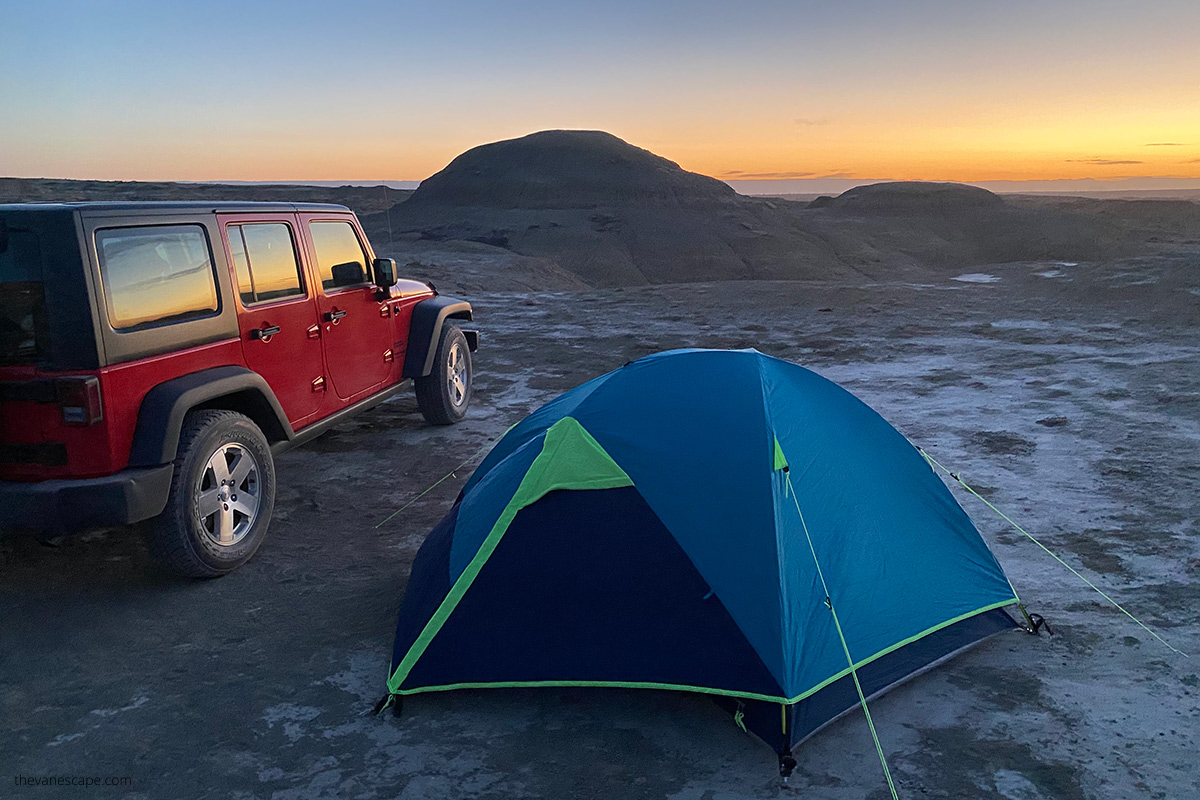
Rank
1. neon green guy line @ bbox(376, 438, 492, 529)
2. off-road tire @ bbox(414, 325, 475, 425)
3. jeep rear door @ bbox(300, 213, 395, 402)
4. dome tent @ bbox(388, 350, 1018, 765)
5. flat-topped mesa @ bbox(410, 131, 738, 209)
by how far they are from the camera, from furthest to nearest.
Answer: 1. flat-topped mesa @ bbox(410, 131, 738, 209)
2. off-road tire @ bbox(414, 325, 475, 425)
3. jeep rear door @ bbox(300, 213, 395, 402)
4. neon green guy line @ bbox(376, 438, 492, 529)
5. dome tent @ bbox(388, 350, 1018, 765)

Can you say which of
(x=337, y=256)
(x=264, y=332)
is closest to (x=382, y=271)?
(x=337, y=256)

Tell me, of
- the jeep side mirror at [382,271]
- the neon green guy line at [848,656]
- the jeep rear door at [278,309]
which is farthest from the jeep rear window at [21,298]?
the neon green guy line at [848,656]

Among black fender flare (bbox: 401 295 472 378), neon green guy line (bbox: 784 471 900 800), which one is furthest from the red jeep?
neon green guy line (bbox: 784 471 900 800)

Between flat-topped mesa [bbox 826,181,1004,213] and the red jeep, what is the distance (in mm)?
116093

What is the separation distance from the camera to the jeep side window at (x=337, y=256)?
6.43 metres

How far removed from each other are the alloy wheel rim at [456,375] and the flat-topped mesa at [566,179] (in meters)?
74.8

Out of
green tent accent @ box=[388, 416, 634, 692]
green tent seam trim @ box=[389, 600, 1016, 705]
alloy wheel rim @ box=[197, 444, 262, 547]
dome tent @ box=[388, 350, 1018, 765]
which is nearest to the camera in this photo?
green tent seam trim @ box=[389, 600, 1016, 705]

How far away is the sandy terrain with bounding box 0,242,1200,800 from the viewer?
3.21 m

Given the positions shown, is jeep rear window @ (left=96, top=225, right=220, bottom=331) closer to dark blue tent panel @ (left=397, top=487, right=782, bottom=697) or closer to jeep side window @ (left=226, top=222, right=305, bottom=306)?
jeep side window @ (left=226, top=222, right=305, bottom=306)

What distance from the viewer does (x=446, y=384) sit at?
8.26 m

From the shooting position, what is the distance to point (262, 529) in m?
5.29

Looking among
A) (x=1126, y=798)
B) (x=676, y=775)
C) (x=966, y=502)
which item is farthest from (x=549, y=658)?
(x=966, y=502)

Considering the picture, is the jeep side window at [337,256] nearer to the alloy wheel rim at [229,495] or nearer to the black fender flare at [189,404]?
the black fender flare at [189,404]

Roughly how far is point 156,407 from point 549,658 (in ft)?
8.48
